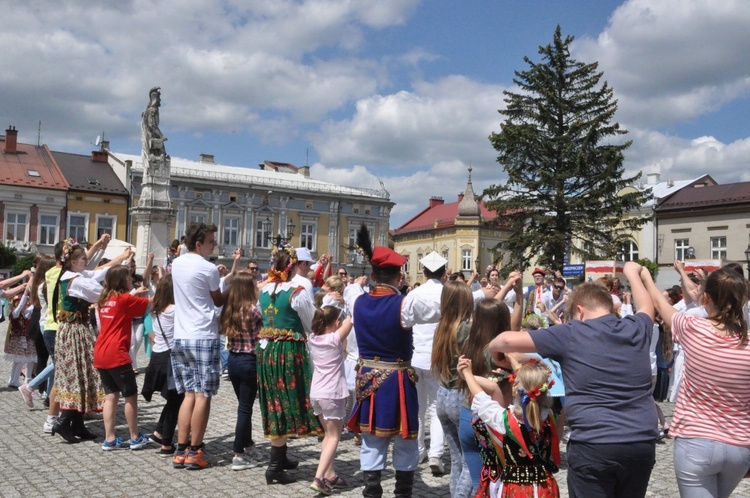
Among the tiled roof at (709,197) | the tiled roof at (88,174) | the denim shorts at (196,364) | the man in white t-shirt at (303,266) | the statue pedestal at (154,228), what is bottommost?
the denim shorts at (196,364)

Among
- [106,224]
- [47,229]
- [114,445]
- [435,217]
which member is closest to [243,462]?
[114,445]

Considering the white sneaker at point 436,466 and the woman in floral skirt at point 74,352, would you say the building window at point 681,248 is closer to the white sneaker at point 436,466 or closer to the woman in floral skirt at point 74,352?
the white sneaker at point 436,466

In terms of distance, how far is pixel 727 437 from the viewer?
12.0 ft

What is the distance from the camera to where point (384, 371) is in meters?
5.62

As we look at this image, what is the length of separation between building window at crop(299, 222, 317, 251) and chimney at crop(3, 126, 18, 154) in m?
22.3

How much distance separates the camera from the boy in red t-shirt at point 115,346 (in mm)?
7328

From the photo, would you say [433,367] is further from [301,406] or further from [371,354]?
[301,406]

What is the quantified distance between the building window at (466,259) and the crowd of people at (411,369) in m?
54.1

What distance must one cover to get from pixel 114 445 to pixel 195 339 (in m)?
1.81

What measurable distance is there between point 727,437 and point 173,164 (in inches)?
2290

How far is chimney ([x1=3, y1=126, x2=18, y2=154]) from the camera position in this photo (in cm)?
5031

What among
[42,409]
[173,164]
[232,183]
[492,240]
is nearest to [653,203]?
[492,240]

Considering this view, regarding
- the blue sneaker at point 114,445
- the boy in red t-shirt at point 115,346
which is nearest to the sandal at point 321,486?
the boy in red t-shirt at point 115,346

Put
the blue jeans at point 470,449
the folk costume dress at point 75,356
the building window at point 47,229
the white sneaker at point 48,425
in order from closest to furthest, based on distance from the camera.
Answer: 1. the blue jeans at point 470,449
2. the folk costume dress at point 75,356
3. the white sneaker at point 48,425
4. the building window at point 47,229
